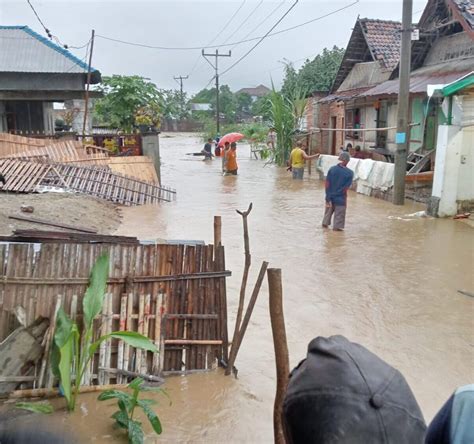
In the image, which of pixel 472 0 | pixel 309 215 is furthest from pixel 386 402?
pixel 472 0

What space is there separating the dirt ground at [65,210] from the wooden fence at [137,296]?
15.2 feet

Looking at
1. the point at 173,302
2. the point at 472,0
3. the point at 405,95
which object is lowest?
the point at 173,302

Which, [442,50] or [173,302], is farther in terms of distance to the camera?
[442,50]

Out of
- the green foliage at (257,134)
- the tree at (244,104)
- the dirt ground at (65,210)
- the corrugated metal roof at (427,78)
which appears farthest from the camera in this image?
the tree at (244,104)

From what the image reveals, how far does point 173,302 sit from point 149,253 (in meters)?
0.46

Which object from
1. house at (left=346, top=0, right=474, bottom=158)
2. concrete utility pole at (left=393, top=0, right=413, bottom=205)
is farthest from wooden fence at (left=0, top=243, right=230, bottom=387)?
house at (left=346, top=0, right=474, bottom=158)

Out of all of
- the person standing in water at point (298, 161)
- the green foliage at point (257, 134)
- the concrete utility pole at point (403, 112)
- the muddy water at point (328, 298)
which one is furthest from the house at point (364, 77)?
the green foliage at point (257, 134)

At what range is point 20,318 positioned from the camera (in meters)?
3.74

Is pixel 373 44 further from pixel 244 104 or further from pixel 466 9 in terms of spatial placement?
pixel 244 104

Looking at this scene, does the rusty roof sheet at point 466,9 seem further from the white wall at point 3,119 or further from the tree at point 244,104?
the tree at point 244,104

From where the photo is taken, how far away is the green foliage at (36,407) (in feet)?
11.2

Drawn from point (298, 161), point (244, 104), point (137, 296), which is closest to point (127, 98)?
point (298, 161)

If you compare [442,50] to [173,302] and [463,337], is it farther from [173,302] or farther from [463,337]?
[173,302]

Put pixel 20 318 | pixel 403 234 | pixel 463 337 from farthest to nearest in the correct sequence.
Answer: pixel 403 234, pixel 463 337, pixel 20 318
